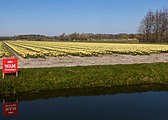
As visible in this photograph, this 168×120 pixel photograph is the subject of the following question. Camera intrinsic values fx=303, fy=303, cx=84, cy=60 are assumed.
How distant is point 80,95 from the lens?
1977 cm

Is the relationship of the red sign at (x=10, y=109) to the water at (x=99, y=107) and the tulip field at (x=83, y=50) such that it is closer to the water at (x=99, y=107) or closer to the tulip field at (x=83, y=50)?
the water at (x=99, y=107)

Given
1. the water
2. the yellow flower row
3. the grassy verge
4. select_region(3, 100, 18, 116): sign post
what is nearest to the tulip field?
the yellow flower row

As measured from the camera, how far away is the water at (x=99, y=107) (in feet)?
47.1

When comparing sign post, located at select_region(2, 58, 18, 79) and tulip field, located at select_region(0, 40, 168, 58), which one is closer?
sign post, located at select_region(2, 58, 18, 79)

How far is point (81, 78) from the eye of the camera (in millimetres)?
22406

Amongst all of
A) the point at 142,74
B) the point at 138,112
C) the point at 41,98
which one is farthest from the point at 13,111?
the point at 142,74

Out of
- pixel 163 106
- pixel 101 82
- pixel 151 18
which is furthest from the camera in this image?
pixel 151 18

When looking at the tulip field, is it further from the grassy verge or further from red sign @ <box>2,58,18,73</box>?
red sign @ <box>2,58,18,73</box>

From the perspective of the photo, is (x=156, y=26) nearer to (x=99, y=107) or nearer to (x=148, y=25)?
(x=148, y=25)

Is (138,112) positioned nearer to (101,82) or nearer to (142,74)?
(101,82)

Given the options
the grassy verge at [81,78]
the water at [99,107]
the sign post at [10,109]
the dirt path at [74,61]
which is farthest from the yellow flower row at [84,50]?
the sign post at [10,109]

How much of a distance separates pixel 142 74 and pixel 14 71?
1015cm

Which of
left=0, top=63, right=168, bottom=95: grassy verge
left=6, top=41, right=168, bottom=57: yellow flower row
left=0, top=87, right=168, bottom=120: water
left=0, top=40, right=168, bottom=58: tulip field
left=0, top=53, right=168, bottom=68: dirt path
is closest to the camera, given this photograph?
left=0, top=87, right=168, bottom=120: water

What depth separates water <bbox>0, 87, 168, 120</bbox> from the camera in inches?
565
